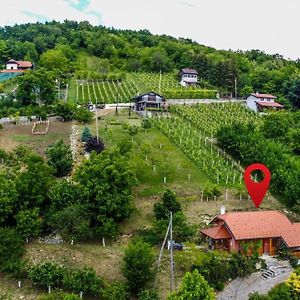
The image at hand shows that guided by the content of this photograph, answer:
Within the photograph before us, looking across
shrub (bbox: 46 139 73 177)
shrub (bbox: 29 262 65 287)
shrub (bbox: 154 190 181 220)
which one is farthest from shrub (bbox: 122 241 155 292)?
shrub (bbox: 46 139 73 177)

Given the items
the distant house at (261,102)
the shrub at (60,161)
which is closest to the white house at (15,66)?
the distant house at (261,102)

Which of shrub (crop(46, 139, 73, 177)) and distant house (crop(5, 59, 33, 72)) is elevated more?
distant house (crop(5, 59, 33, 72))

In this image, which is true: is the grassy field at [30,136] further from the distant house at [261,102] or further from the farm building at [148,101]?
the distant house at [261,102]

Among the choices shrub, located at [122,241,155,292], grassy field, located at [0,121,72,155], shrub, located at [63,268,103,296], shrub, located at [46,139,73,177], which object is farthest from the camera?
grassy field, located at [0,121,72,155]

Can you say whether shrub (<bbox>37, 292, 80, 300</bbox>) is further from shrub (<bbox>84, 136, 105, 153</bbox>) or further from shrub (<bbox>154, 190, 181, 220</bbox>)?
shrub (<bbox>84, 136, 105, 153</bbox>)

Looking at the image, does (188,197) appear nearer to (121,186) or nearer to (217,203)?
(217,203)

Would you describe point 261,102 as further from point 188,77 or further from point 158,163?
point 158,163
